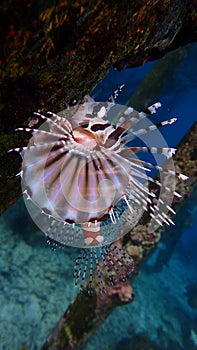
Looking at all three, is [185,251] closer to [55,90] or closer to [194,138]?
[194,138]

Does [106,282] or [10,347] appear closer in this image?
[106,282]

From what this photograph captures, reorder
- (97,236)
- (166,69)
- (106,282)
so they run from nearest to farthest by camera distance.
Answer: (97,236), (106,282), (166,69)

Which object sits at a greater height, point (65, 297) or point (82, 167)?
point (82, 167)

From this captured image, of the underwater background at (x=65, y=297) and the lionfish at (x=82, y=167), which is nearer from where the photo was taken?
the lionfish at (x=82, y=167)

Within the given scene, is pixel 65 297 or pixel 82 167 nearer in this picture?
pixel 82 167

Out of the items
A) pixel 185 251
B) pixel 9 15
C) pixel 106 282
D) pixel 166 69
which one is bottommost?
pixel 185 251

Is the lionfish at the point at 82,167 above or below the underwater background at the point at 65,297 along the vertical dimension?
above

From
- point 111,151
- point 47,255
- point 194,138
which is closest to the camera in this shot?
point 111,151

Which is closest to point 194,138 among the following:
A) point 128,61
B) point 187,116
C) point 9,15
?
point 128,61

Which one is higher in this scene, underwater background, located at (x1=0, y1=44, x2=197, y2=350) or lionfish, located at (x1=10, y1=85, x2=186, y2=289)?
lionfish, located at (x1=10, y1=85, x2=186, y2=289)

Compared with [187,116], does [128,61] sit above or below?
above

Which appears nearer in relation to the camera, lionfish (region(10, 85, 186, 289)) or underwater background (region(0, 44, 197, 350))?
lionfish (region(10, 85, 186, 289))
